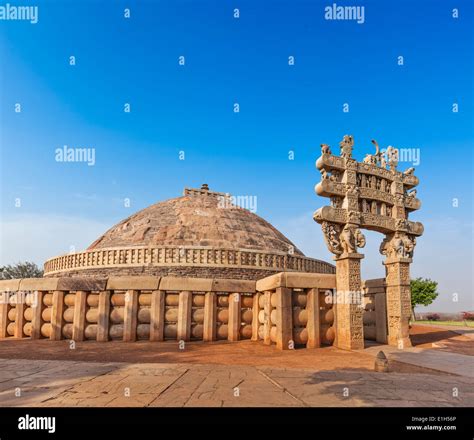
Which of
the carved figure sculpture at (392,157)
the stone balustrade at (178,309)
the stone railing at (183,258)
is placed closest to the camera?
the stone balustrade at (178,309)

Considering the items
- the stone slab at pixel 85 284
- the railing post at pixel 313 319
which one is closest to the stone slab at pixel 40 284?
the stone slab at pixel 85 284

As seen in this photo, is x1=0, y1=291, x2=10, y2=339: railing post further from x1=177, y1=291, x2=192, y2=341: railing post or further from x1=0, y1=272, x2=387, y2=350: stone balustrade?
x1=177, y1=291, x2=192, y2=341: railing post

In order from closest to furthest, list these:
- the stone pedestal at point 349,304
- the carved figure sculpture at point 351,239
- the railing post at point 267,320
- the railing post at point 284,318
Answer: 1. the railing post at point 284,318
2. the stone pedestal at point 349,304
3. the railing post at point 267,320
4. the carved figure sculpture at point 351,239

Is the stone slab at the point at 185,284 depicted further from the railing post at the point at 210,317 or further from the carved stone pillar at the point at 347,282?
the carved stone pillar at the point at 347,282

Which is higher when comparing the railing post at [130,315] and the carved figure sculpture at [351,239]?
the carved figure sculpture at [351,239]

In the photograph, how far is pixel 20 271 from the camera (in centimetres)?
4291

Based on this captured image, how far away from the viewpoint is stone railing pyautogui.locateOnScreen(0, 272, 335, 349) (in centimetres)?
935

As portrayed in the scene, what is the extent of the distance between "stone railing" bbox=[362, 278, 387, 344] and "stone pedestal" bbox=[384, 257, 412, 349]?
21cm

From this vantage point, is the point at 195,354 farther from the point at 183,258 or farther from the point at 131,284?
the point at 183,258

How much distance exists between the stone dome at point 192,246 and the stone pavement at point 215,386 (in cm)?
1346

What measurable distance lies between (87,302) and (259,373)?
20.8 ft

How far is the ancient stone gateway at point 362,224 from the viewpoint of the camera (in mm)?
9562
